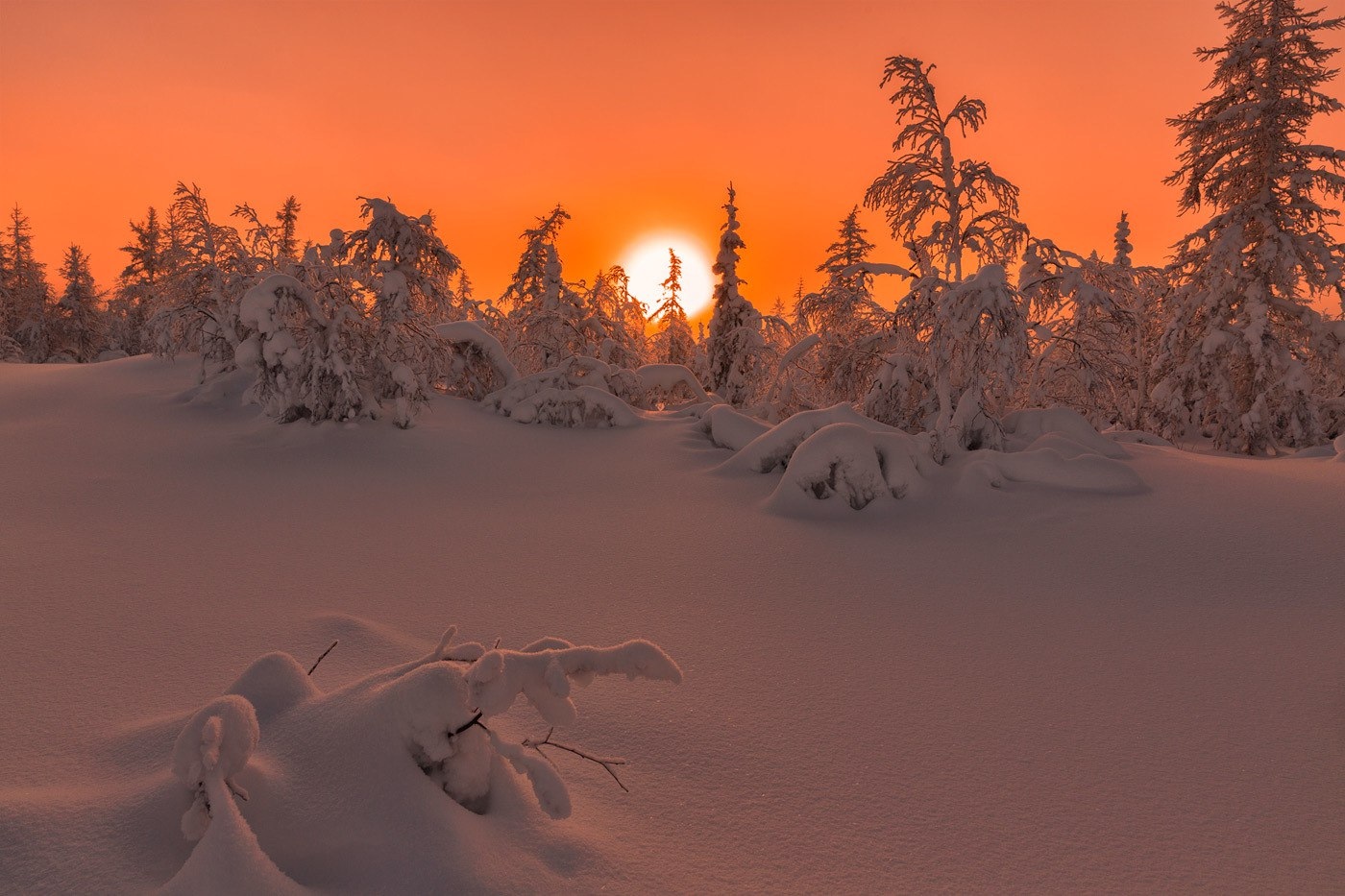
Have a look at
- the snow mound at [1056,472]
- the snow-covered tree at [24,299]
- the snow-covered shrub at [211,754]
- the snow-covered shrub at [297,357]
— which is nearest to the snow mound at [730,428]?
the snow mound at [1056,472]

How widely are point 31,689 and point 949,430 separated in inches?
338

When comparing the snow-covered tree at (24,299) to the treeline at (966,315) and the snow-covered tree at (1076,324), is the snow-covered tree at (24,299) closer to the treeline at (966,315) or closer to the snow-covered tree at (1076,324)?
the treeline at (966,315)

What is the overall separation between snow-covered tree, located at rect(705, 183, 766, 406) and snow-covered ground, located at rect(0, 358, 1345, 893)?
16427 millimetres

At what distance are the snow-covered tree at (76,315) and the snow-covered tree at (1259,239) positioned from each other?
50763mm

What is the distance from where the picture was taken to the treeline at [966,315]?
945cm

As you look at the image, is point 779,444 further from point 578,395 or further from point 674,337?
point 674,337

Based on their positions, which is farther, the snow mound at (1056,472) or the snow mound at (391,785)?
the snow mound at (1056,472)

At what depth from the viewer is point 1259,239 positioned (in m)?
14.4

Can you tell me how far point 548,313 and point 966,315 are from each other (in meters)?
14.2

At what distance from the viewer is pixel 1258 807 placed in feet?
8.43

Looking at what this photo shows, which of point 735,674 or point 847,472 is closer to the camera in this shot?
Result: point 735,674

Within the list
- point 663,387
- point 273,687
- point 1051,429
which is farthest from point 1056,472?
point 663,387

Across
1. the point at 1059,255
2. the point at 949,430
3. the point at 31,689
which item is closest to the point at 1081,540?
the point at 949,430

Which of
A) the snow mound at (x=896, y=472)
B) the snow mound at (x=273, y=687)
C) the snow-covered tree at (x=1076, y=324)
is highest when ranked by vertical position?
the snow-covered tree at (x=1076, y=324)
